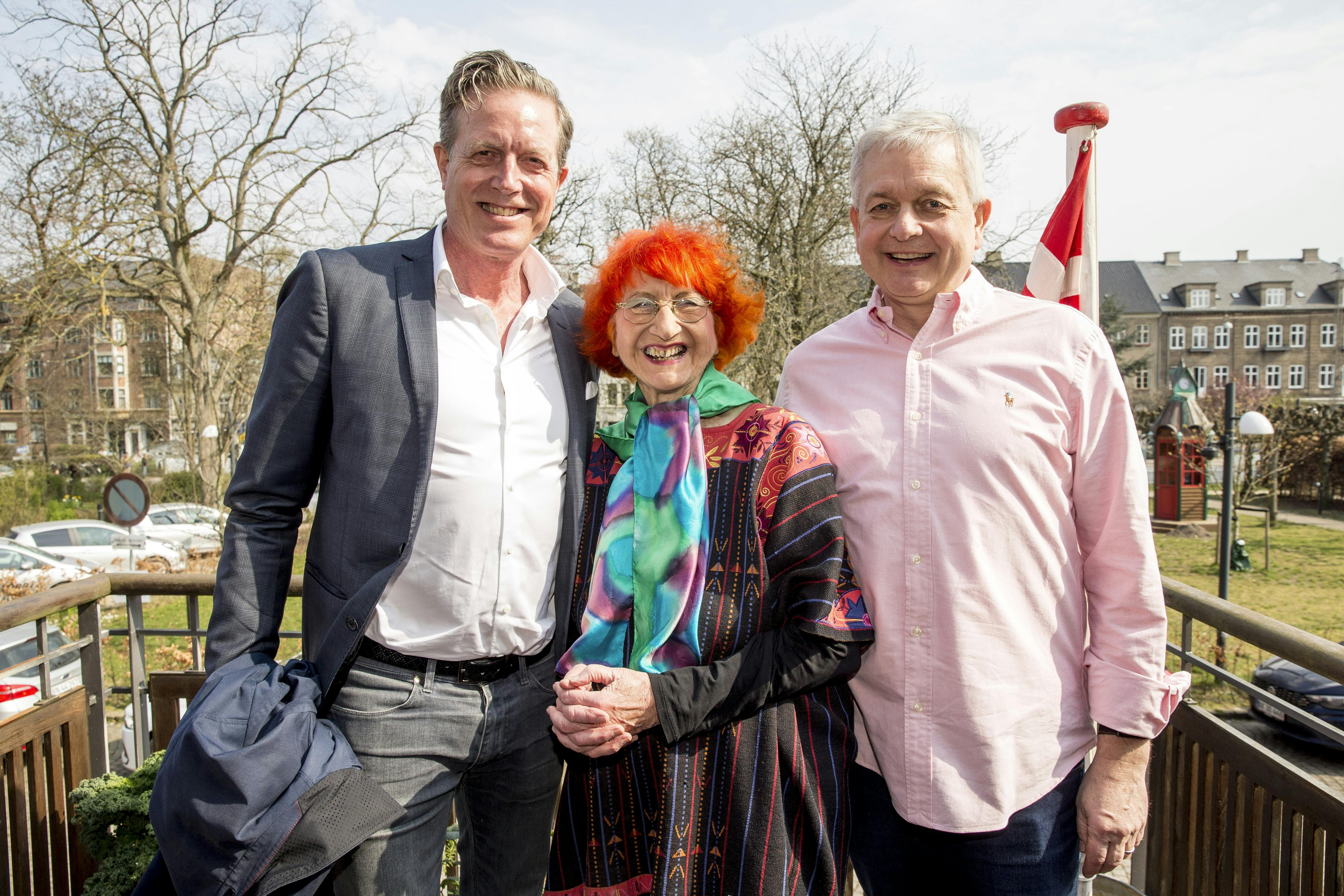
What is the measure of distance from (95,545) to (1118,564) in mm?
20170

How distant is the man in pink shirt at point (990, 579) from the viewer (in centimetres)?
162

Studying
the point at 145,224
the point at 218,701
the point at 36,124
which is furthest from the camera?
the point at 145,224

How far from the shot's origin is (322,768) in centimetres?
158

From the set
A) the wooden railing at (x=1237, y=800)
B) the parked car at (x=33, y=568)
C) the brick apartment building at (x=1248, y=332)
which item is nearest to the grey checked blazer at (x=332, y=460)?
the wooden railing at (x=1237, y=800)

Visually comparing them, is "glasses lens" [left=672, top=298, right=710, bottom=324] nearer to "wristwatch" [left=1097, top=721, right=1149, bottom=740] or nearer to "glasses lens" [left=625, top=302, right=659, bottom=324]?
"glasses lens" [left=625, top=302, right=659, bottom=324]

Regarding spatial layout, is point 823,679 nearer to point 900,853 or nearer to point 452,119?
point 900,853

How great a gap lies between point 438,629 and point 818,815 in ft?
2.92

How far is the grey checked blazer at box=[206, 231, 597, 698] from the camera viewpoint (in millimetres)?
1732

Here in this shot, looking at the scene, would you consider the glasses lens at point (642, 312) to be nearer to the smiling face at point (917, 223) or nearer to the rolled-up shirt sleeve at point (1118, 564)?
the smiling face at point (917, 223)

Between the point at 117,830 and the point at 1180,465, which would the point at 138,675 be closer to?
the point at 117,830

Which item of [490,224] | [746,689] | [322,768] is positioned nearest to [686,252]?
[490,224]

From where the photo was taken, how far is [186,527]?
20.2 meters

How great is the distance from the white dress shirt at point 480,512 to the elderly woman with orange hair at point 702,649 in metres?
0.13

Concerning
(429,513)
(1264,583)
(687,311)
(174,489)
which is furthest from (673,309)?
(174,489)
